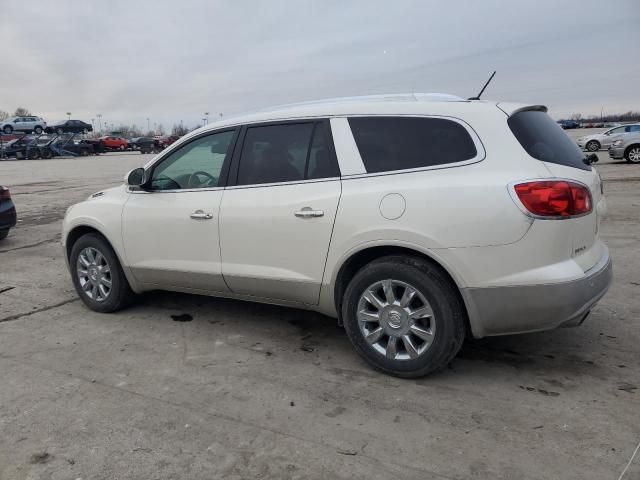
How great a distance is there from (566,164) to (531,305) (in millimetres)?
909

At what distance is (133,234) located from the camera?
15.6 ft

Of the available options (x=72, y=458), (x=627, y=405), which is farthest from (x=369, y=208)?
(x=72, y=458)

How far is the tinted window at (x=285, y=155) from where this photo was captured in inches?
153

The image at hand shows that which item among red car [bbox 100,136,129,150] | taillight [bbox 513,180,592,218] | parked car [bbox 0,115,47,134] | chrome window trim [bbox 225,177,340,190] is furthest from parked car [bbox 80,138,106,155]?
taillight [bbox 513,180,592,218]

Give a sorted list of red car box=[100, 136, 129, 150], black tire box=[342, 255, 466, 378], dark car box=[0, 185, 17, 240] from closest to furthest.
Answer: black tire box=[342, 255, 466, 378] → dark car box=[0, 185, 17, 240] → red car box=[100, 136, 129, 150]

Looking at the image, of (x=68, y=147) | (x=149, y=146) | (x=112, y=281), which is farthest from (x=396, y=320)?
(x=149, y=146)

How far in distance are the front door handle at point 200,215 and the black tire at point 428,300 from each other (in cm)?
132

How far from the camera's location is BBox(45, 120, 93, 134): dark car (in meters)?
58.9

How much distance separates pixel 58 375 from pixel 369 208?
2406 mm

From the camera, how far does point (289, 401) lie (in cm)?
333

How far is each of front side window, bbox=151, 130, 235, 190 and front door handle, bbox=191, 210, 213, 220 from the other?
0.23 m

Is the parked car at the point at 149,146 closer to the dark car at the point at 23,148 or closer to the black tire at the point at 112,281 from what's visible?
the dark car at the point at 23,148

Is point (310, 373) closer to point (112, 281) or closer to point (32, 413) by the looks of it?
point (32, 413)

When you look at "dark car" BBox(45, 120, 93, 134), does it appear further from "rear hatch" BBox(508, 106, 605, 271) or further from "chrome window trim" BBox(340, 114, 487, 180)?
"rear hatch" BBox(508, 106, 605, 271)
